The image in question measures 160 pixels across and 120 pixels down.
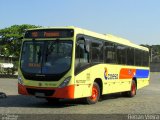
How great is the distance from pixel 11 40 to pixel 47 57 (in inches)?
1405

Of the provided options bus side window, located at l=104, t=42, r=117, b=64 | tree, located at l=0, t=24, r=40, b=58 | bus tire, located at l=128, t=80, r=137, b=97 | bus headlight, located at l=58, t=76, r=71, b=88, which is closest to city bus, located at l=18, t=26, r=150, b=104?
bus headlight, located at l=58, t=76, r=71, b=88

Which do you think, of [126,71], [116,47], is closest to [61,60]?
[116,47]

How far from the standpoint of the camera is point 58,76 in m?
15.6

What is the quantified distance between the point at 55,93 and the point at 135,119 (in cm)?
388

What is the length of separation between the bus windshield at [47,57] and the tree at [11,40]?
33.0m

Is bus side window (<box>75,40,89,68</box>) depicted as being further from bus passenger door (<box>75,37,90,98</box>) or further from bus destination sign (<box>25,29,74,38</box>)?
bus destination sign (<box>25,29,74,38</box>)

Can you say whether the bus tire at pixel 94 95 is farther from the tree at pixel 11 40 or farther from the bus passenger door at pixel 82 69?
the tree at pixel 11 40

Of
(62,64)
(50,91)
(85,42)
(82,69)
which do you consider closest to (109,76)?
(85,42)

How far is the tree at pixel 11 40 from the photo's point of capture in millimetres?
50094

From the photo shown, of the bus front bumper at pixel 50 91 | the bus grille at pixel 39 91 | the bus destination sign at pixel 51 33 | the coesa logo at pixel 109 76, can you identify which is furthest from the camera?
the coesa logo at pixel 109 76

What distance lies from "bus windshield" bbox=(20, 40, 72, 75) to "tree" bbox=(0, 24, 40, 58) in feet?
108

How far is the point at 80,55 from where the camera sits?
16.2 meters

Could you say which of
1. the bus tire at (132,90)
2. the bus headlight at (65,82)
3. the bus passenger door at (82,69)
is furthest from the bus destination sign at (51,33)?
the bus tire at (132,90)

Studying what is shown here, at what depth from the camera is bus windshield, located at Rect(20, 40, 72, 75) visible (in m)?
15.7
